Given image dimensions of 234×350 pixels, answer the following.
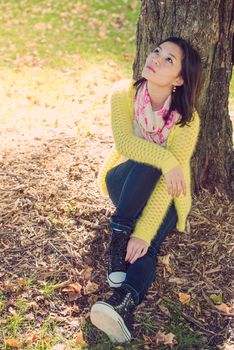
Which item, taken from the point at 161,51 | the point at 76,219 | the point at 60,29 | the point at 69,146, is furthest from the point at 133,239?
the point at 60,29

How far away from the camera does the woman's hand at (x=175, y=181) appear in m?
3.21

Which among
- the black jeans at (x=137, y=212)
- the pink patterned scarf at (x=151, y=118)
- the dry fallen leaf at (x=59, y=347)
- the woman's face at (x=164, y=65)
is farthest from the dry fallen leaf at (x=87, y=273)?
the woman's face at (x=164, y=65)

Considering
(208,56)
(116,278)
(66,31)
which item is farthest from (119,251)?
(66,31)

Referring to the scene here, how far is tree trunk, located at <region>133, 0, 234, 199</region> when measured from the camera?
346 centimetres

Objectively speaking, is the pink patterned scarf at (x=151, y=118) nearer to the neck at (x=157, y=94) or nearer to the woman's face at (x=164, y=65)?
the neck at (x=157, y=94)

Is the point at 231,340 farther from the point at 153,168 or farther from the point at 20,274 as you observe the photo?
the point at 20,274

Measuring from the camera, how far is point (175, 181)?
3211 mm

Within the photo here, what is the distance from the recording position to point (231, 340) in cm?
322

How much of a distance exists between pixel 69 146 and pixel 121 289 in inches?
64.1

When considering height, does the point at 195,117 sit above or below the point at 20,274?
above

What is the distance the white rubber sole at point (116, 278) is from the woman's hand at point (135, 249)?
0.10 meters

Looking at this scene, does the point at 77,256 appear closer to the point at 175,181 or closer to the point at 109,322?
the point at 109,322

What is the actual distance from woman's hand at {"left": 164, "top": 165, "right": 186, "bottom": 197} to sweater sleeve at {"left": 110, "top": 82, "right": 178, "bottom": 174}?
28mm

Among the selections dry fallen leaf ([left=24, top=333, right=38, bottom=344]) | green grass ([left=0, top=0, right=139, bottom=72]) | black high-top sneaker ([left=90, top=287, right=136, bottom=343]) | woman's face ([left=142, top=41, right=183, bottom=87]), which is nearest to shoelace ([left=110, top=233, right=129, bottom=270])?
black high-top sneaker ([left=90, top=287, right=136, bottom=343])
